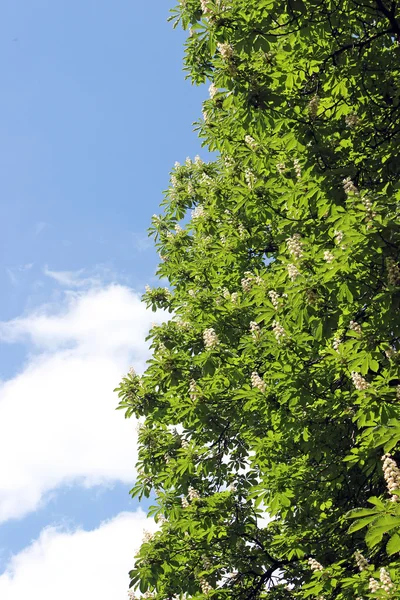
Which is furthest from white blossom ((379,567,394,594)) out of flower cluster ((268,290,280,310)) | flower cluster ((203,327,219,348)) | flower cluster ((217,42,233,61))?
flower cluster ((217,42,233,61))

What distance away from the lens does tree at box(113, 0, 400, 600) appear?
750cm

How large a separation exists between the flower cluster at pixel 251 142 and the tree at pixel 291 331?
0.04 m

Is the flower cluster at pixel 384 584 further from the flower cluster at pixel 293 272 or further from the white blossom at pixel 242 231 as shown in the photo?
the white blossom at pixel 242 231

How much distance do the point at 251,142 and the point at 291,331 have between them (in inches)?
151

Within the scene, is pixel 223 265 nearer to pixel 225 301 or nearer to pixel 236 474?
pixel 225 301

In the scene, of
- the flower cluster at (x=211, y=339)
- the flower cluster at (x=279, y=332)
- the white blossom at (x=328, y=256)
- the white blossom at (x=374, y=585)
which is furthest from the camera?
the flower cluster at (x=211, y=339)

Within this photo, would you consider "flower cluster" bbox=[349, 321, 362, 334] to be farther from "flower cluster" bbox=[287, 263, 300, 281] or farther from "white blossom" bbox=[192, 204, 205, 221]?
"white blossom" bbox=[192, 204, 205, 221]

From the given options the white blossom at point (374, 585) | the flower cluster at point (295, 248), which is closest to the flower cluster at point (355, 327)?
the flower cluster at point (295, 248)

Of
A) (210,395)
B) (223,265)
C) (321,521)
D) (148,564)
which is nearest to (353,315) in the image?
(210,395)

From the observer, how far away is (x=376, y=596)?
650cm

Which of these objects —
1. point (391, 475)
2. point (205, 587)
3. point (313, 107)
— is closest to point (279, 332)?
Result: point (313, 107)

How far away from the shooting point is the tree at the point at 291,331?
7504 millimetres

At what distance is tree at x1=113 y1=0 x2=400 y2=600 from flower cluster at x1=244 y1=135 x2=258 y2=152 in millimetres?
38

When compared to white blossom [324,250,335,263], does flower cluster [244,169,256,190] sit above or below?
above
